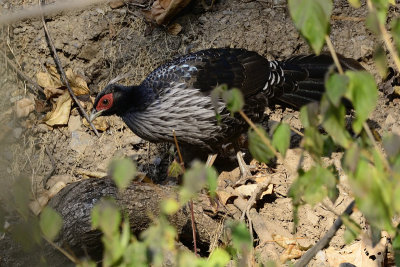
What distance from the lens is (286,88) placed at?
5684 millimetres

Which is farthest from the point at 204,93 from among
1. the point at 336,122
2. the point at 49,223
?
the point at 336,122

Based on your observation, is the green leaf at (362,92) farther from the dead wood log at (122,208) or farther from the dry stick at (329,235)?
the dead wood log at (122,208)

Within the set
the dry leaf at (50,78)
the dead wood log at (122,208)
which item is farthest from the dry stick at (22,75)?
the dead wood log at (122,208)

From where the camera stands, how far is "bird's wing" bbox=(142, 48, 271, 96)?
5.31 m

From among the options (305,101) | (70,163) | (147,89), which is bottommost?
(70,163)

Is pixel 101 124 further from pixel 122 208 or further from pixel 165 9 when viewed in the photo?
pixel 122 208

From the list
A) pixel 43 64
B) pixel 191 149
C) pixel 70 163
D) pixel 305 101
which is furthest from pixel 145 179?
pixel 43 64

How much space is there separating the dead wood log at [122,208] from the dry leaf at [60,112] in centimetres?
196

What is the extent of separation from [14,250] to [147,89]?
1777 mm

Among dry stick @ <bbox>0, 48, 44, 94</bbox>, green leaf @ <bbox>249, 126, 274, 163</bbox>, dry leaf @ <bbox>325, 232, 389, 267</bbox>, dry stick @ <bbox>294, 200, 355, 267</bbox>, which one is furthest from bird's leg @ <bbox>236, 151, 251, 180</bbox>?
green leaf @ <bbox>249, 126, 274, 163</bbox>

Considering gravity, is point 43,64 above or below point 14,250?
above

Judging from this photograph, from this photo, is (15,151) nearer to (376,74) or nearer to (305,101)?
(305,101)

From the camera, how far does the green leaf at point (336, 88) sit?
1.83 meters

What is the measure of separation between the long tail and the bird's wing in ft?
0.80
